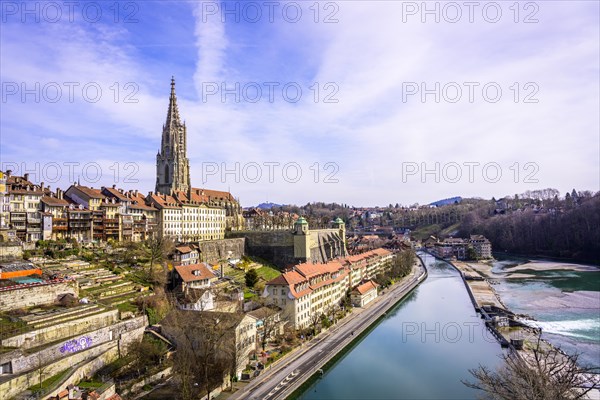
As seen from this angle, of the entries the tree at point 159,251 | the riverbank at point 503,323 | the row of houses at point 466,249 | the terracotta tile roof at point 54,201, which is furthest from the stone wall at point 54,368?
the row of houses at point 466,249

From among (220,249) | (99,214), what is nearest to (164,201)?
(220,249)

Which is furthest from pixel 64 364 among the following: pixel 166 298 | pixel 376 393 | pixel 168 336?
pixel 376 393

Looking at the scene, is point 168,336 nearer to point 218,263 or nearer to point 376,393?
point 376,393

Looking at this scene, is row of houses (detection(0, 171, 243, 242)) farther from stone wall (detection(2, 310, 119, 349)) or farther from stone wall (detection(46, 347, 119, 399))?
stone wall (detection(46, 347, 119, 399))

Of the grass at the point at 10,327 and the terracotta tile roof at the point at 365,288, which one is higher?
the grass at the point at 10,327

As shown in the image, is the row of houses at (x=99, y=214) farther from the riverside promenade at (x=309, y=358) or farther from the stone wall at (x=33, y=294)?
the riverside promenade at (x=309, y=358)

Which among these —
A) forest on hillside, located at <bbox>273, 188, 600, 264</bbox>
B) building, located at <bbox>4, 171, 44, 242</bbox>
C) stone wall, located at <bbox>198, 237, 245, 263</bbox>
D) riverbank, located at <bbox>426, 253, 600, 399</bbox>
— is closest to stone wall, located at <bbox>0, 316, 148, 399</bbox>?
building, located at <bbox>4, 171, 44, 242</bbox>

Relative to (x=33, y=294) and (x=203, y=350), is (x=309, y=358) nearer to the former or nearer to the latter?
(x=203, y=350)
